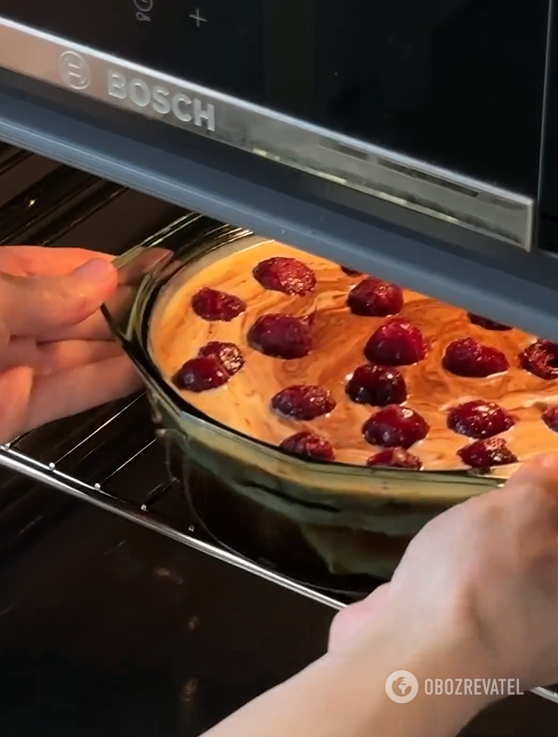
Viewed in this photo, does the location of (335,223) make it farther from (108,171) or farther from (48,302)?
(48,302)

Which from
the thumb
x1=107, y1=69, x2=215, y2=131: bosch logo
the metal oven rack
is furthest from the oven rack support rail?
x1=107, y1=69, x2=215, y2=131: bosch logo

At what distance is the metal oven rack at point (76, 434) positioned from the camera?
2.56 ft

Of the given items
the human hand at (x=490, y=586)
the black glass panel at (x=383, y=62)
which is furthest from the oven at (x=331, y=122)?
the human hand at (x=490, y=586)

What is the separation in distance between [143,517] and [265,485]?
3.8 inches

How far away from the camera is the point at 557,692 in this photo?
0.67 metres

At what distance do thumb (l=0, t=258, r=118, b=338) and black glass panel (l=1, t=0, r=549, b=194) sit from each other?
0.67 feet

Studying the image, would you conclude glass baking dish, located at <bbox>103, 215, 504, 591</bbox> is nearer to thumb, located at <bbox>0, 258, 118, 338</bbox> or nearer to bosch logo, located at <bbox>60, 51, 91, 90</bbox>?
thumb, located at <bbox>0, 258, 118, 338</bbox>

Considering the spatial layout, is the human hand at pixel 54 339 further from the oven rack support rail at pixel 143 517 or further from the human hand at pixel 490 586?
the human hand at pixel 490 586

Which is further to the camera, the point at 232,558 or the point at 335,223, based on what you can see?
Answer: the point at 232,558

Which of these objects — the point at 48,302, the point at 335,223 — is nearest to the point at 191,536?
the point at 48,302

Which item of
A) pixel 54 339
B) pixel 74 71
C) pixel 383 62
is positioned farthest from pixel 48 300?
pixel 383 62

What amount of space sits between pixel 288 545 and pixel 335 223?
253mm

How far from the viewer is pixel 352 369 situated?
0.70 metres

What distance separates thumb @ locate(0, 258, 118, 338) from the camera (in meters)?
0.68
